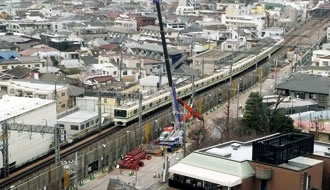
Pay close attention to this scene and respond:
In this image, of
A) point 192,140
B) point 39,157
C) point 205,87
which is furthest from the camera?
point 205,87

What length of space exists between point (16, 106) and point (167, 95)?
376 cm

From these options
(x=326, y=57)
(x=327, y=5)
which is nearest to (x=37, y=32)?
(x=326, y=57)

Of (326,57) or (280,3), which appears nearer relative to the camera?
(326,57)

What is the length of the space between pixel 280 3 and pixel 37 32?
1484 cm

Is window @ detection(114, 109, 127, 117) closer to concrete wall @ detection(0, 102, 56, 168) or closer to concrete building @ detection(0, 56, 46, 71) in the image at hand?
concrete wall @ detection(0, 102, 56, 168)

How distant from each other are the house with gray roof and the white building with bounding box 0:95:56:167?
196 inches

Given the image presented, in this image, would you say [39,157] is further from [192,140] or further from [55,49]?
[55,49]

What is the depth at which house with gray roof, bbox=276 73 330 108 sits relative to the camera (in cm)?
1169

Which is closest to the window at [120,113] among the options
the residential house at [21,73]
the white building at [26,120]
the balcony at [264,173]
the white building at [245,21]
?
the white building at [26,120]

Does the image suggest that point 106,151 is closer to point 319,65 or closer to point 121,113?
point 121,113

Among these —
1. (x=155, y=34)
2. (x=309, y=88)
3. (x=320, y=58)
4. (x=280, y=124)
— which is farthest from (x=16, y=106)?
(x=155, y=34)

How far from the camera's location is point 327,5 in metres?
34.8

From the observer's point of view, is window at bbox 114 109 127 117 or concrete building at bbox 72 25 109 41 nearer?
window at bbox 114 109 127 117

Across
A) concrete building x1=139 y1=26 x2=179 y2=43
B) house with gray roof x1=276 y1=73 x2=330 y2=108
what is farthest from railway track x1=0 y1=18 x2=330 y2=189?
concrete building x1=139 y1=26 x2=179 y2=43
